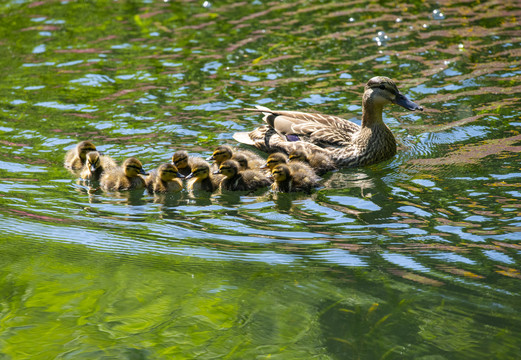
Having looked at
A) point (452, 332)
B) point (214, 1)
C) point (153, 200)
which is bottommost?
point (452, 332)

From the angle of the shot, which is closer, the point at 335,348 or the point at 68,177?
the point at 335,348

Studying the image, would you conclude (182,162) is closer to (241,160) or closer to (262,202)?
(241,160)

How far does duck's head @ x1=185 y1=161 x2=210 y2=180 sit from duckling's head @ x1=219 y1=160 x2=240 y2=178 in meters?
0.13

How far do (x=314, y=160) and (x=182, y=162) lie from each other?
1118 millimetres

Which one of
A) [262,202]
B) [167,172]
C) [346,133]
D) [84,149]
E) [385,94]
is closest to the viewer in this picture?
[262,202]

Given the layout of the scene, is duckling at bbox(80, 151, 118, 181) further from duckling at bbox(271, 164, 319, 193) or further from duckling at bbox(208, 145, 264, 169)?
duckling at bbox(271, 164, 319, 193)

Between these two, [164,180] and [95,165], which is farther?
[95,165]

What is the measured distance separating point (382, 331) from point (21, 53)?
23.7 ft

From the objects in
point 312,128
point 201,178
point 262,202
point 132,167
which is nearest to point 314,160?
point 312,128

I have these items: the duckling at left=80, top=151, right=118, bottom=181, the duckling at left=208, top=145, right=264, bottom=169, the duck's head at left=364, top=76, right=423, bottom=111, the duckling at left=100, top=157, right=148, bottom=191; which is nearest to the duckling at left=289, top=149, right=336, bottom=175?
the duckling at left=208, top=145, right=264, bottom=169

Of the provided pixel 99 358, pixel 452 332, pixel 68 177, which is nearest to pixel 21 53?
pixel 68 177

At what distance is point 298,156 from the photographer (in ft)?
18.9

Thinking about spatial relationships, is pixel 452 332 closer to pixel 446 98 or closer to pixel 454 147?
pixel 454 147

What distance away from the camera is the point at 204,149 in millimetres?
6184
